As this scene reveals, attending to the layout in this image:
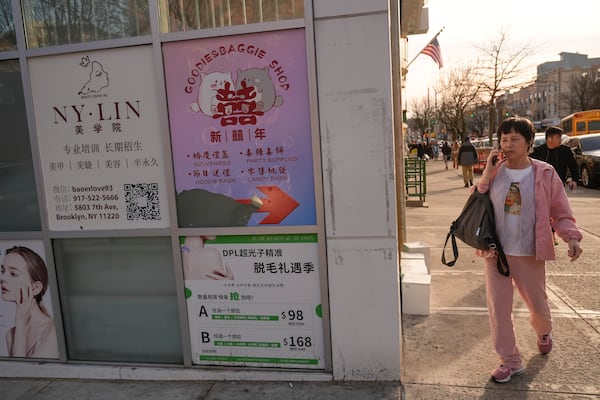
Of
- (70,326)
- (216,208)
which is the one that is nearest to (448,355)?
(216,208)

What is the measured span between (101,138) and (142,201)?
554mm

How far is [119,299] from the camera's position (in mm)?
3611

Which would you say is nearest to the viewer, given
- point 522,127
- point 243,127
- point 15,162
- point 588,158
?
point 522,127

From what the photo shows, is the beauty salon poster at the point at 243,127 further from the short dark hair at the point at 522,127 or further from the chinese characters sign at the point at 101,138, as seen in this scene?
the short dark hair at the point at 522,127

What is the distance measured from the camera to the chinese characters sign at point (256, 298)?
3.26 meters

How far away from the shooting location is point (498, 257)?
10.2 ft

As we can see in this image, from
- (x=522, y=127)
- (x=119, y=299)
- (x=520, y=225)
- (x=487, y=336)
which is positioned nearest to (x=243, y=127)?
(x=119, y=299)

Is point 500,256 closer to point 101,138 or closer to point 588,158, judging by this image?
point 101,138

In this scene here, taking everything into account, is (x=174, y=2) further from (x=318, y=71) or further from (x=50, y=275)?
(x=50, y=275)

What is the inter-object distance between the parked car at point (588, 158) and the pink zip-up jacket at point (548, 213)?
1213cm

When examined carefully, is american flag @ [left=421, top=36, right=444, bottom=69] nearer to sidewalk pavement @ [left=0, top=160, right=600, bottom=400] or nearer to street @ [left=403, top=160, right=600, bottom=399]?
street @ [left=403, top=160, right=600, bottom=399]

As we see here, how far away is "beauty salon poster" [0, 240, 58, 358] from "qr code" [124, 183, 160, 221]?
0.85m

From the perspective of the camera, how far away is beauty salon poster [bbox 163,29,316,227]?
3.08 m

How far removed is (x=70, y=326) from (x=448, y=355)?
3.04m
